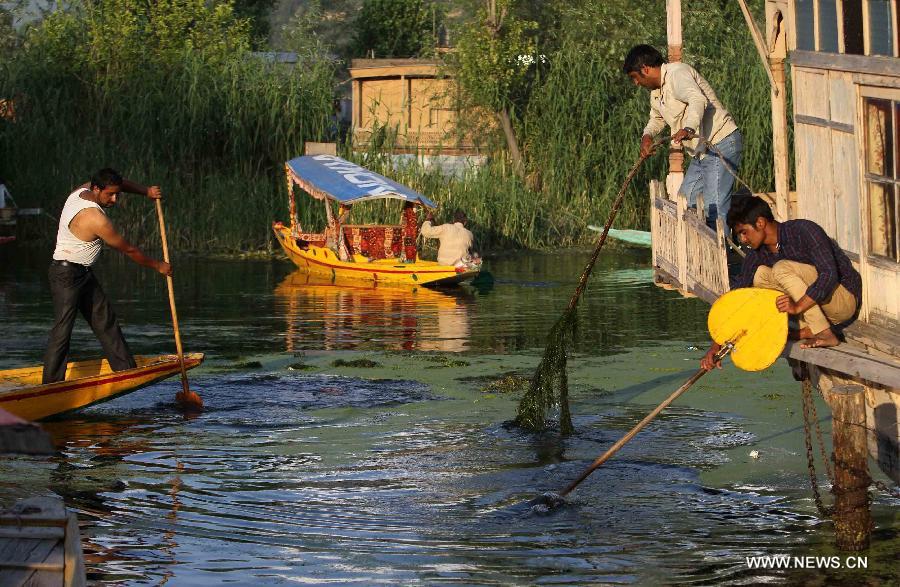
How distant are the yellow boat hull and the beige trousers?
14834mm

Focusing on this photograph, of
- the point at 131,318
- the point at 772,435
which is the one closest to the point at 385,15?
the point at 131,318

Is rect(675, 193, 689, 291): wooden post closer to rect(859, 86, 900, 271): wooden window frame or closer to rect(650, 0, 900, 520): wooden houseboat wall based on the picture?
rect(650, 0, 900, 520): wooden houseboat wall

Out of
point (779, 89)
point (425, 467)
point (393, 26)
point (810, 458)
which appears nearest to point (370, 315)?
point (425, 467)

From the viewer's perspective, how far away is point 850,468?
9594 millimetres

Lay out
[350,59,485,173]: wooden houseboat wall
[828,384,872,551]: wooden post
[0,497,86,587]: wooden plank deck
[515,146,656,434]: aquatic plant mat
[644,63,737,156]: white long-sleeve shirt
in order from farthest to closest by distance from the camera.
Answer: [350,59,485,173]: wooden houseboat wall
[515,146,656,434]: aquatic plant mat
[644,63,737,156]: white long-sleeve shirt
[828,384,872,551]: wooden post
[0,497,86,587]: wooden plank deck

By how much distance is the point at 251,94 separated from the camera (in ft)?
105

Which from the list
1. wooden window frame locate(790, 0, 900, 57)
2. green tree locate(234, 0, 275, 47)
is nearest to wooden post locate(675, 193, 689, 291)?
wooden window frame locate(790, 0, 900, 57)

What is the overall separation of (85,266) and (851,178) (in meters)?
6.70

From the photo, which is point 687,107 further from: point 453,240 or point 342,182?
point 342,182

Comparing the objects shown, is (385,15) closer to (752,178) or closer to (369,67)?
(369,67)

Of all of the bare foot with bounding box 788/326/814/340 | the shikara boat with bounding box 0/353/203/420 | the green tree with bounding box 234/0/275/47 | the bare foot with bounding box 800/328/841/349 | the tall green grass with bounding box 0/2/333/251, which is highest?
the green tree with bounding box 234/0/275/47

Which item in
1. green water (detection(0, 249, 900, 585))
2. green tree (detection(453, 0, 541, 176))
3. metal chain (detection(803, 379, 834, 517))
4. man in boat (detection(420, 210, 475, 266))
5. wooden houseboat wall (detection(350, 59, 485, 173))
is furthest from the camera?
wooden houseboat wall (detection(350, 59, 485, 173))

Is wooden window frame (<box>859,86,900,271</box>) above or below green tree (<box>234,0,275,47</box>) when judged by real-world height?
below

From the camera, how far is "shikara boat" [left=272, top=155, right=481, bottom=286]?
83.1 feet
